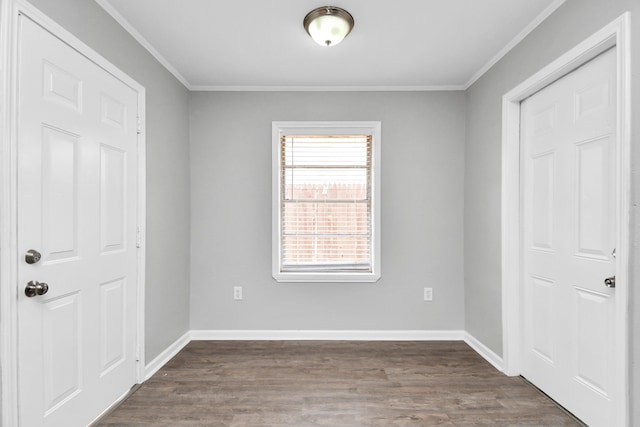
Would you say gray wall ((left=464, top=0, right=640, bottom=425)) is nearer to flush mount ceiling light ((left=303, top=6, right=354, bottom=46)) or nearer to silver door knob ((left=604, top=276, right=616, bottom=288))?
silver door knob ((left=604, top=276, right=616, bottom=288))

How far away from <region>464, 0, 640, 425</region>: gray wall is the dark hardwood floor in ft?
1.63

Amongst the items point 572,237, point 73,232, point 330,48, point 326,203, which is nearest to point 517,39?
point 330,48

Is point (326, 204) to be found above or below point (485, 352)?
above

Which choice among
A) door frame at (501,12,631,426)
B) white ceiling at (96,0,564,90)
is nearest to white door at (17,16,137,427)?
white ceiling at (96,0,564,90)

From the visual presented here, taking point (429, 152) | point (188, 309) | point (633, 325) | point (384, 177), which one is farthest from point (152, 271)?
point (633, 325)

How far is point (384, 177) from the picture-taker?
3521 mm

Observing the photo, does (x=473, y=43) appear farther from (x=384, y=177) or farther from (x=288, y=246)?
(x=288, y=246)

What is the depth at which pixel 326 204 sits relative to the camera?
3621 millimetres

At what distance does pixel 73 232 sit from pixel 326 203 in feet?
7.27

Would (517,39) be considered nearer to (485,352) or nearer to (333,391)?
(485,352)

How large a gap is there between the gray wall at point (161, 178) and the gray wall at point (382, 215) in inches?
7.2

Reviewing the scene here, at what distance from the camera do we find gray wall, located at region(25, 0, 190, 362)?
7.49 feet

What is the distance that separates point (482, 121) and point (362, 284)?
1876mm

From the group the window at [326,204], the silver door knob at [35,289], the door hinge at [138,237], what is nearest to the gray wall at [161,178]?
the door hinge at [138,237]
